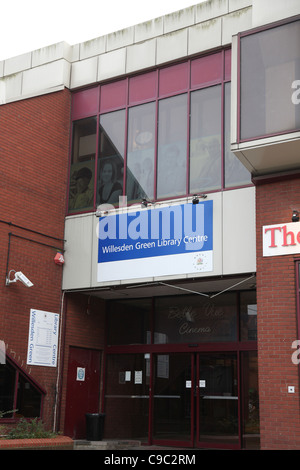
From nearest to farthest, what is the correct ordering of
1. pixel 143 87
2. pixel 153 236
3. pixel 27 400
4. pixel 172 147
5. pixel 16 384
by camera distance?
pixel 16 384 < pixel 27 400 < pixel 153 236 < pixel 172 147 < pixel 143 87

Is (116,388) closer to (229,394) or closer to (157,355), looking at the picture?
(157,355)

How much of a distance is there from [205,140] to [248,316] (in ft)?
13.3

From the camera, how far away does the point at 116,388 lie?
1518 centimetres

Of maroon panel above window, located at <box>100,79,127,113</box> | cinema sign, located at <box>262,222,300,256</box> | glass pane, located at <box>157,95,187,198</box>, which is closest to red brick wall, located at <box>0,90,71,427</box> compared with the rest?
maroon panel above window, located at <box>100,79,127,113</box>

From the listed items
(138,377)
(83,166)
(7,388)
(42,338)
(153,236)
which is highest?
(83,166)

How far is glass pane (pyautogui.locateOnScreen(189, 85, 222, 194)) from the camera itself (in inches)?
527

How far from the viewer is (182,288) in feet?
45.9

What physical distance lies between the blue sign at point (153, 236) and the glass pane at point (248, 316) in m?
1.73

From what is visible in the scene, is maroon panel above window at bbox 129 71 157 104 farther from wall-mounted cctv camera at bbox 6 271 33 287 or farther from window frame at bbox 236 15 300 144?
wall-mounted cctv camera at bbox 6 271 33 287

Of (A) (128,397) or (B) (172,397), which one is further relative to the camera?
(A) (128,397)

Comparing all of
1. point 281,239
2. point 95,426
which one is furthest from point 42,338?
point 281,239

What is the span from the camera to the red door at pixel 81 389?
47.1ft

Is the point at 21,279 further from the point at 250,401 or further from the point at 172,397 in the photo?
the point at 250,401
